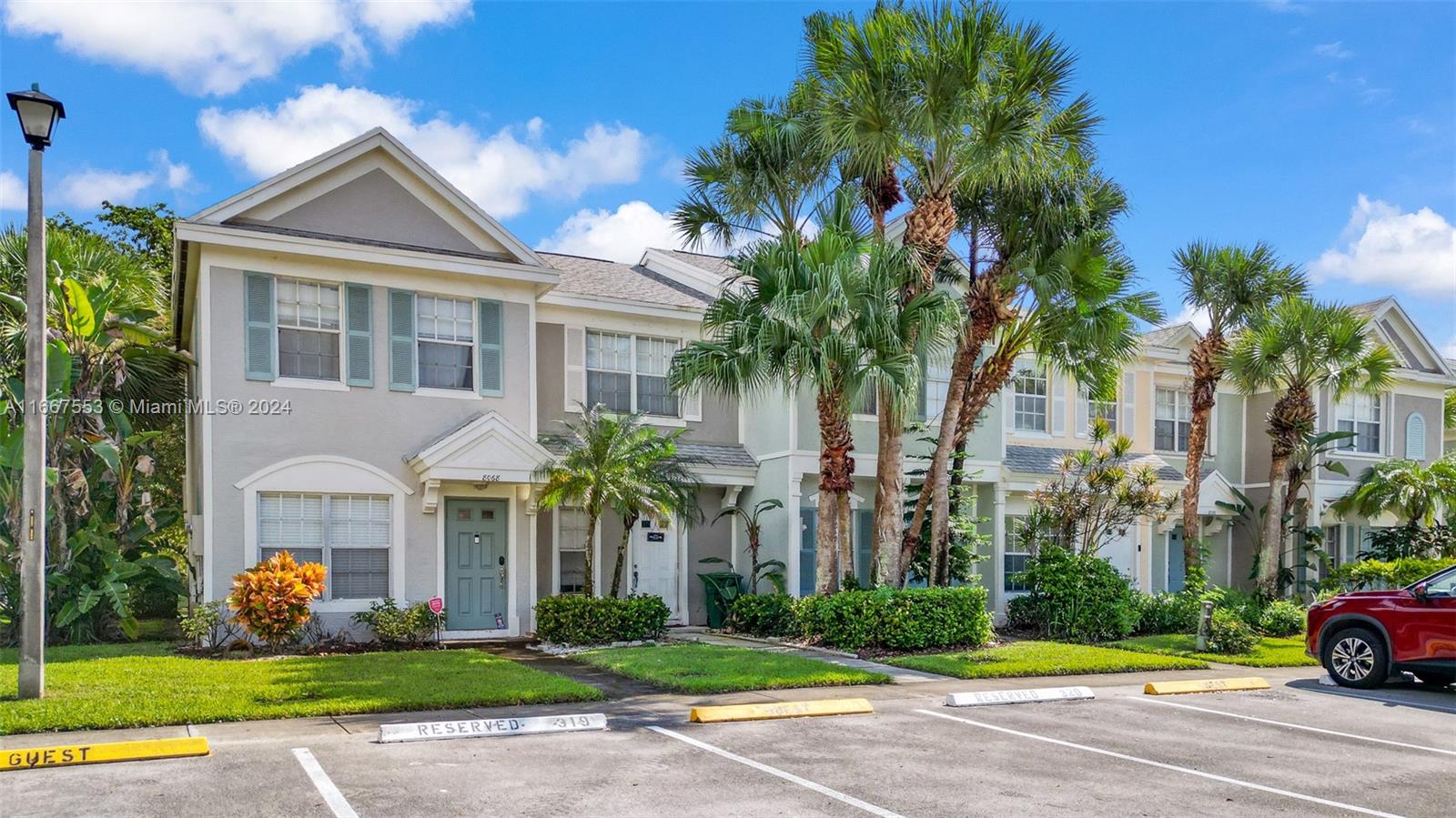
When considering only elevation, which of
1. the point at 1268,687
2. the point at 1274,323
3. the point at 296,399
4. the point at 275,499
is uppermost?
the point at 1274,323

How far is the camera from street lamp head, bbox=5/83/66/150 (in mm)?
10547

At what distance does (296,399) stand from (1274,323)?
17477mm

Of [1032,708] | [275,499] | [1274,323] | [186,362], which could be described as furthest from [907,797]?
[1274,323]

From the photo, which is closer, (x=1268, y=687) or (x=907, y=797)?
(x=907, y=797)

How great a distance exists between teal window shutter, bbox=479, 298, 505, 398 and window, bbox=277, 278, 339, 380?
217 cm

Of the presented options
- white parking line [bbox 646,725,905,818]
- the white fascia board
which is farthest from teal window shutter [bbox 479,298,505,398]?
white parking line [bbox 646,725,905,818]

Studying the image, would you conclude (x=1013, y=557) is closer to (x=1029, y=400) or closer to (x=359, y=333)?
(x=1029, y=400)

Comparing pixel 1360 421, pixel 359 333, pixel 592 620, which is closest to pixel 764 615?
pixel 592 620

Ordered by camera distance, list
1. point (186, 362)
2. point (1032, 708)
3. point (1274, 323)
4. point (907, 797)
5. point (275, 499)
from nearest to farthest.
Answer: point (907, 797), point (1032, 708), point (275, 499), point (186, 362), point (1274, 323)

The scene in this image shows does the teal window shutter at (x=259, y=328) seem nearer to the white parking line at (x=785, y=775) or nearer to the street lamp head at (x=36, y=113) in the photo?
the street lamp head at (x=36, y=113)

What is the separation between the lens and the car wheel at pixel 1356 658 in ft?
45.4

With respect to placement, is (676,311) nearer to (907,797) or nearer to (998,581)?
(998,581)

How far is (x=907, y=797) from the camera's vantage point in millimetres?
7965

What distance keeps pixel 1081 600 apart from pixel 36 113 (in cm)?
1586
